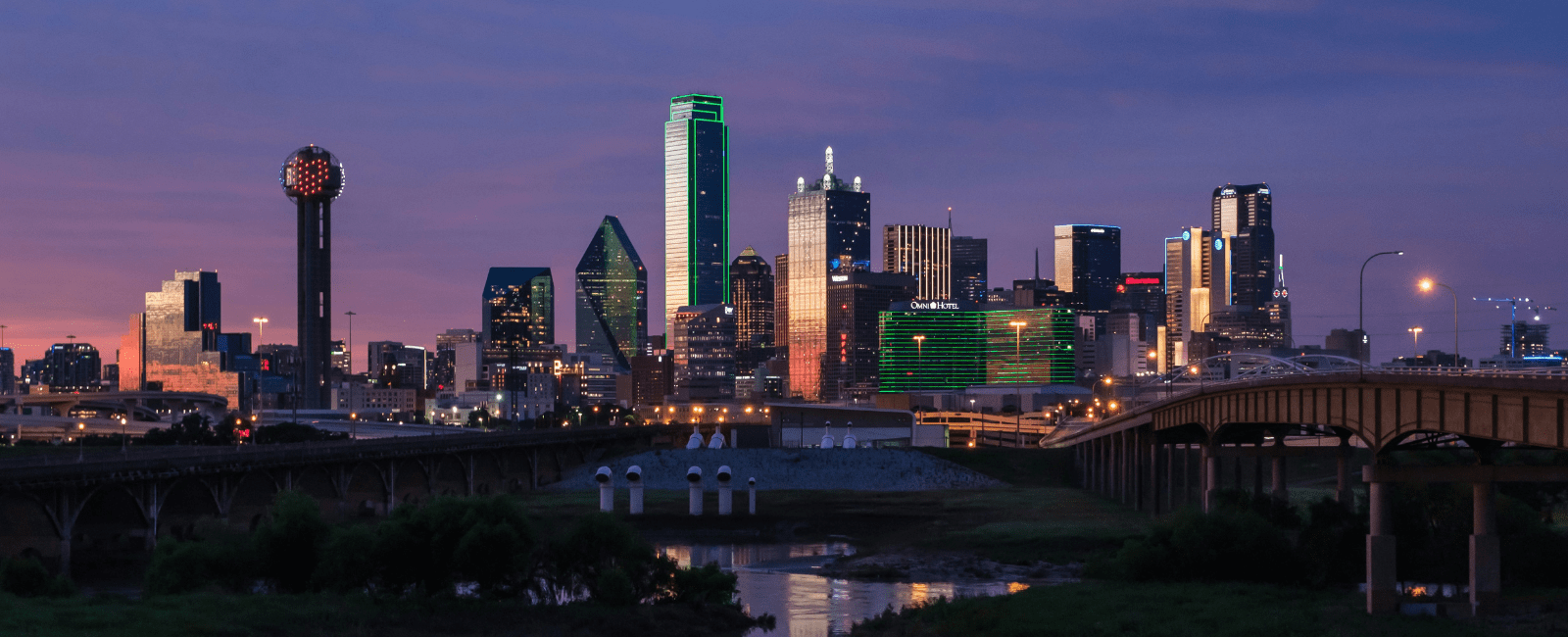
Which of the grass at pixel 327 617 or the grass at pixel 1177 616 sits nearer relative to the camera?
the grass at pixel 327 617

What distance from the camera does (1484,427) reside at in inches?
2130

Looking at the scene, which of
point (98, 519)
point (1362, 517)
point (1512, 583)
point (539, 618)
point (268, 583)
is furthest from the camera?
point (98, 519)

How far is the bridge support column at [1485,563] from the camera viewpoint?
6009cm

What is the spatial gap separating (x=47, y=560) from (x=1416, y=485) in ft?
230

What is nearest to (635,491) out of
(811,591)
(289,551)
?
(811,591)

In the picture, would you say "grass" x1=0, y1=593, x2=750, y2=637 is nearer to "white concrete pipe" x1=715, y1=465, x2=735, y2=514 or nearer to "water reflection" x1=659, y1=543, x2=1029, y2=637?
"water reflection" x1=659, y1=543, x2=1029, y2=637

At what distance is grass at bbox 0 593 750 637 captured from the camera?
49.9m

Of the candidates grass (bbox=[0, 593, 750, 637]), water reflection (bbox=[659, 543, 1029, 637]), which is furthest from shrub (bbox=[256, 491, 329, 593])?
water reflection (bbox=[659, 543, 1029, 637])

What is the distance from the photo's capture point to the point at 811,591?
3095 inches

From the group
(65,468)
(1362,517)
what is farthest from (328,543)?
(1362,517)

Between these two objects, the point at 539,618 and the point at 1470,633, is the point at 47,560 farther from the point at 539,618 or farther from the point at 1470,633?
the point at 1470,633

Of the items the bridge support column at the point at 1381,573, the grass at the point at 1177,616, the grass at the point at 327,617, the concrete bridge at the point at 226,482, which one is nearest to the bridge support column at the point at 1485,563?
the grass at the point at 1177,616

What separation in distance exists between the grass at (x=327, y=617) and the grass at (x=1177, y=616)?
8620 millimetres

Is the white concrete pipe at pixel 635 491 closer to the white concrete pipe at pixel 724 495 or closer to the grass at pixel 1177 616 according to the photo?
the white concrete pipe at pixel 724 495
